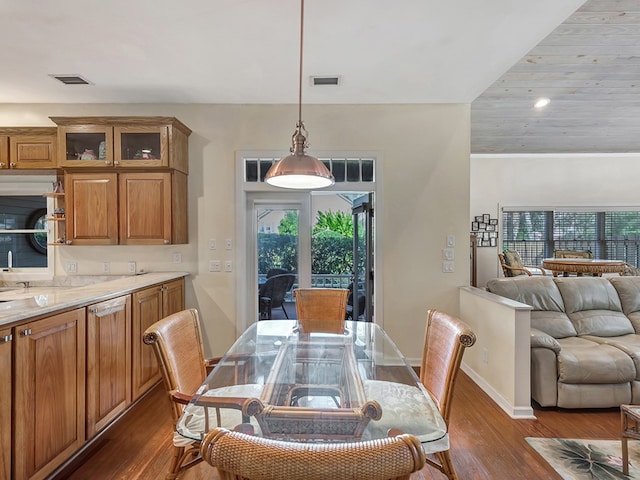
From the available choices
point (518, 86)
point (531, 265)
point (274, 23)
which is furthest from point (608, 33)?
point (531, 265)

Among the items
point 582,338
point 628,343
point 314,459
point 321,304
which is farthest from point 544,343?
point 314,459

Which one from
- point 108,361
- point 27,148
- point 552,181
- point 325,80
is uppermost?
point 325,80

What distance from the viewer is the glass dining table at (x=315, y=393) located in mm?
1236

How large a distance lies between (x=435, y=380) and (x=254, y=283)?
2.49m

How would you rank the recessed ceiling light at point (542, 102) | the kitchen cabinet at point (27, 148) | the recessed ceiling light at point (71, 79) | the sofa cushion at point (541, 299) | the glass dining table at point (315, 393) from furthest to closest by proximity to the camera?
the recessed ceiling light at point (542, 102) → the kitchen cabinet at point (27, 148) → the sofa cushion at point (541, 299) → the recessed ceiling light at point (71, 79) → the glass dining table at point (315, 393)

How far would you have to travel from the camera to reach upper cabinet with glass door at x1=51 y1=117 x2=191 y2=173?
3.22 metres

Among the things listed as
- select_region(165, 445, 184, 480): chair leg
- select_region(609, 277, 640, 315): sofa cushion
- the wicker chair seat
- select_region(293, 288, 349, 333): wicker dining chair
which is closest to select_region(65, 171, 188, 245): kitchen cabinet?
select_region(293, 288, 349, 333): wicker dining chair

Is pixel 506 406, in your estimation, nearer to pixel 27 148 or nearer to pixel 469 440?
pixel 469 440

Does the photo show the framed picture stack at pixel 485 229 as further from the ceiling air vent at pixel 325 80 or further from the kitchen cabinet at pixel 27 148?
the kitchen cabinet at pixel 27 148

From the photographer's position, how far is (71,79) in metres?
3.05

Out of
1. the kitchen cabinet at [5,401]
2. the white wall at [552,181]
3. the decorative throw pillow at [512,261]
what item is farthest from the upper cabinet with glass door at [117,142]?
the white wall at [552,181]

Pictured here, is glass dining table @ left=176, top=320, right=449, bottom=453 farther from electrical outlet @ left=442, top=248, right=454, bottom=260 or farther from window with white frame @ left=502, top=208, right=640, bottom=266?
window with white frame @ left=502, top=208, right=640, bottom=266

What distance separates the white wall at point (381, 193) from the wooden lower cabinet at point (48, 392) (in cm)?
163

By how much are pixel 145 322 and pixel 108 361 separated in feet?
1.71
